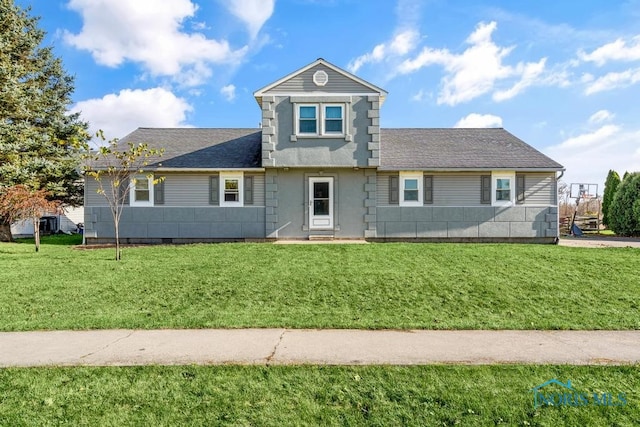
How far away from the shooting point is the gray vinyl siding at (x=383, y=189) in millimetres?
15625

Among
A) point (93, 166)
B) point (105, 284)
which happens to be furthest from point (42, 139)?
point (105, 284)

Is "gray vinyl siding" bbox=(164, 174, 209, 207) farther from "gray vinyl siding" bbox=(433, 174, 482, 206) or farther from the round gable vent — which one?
"gray vinyl siding" bbox=(433, 174, 482, 206)

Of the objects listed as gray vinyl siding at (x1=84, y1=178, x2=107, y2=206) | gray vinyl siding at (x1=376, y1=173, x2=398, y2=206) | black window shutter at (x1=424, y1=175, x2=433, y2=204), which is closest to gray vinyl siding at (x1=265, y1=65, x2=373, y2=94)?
gray vinyl siding at (x1=376, y1=173, x2=398, y2=206)

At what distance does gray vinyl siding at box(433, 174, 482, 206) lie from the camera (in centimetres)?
1576

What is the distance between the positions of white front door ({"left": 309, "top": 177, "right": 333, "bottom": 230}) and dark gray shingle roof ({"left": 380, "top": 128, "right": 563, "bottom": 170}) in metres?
2.51

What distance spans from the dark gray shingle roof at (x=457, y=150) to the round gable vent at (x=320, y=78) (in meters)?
4.04

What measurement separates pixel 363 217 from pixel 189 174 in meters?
7.53

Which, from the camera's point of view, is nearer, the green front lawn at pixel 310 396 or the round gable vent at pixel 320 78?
the green front lawn at pixel 310 396

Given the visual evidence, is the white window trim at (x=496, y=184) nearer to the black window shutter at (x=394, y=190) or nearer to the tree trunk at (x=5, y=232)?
the black window shutter at (x=394, y=190)

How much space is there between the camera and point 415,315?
646 cm

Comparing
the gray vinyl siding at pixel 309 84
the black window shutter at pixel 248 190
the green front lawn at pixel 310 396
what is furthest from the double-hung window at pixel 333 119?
the green front lawn at pixel 310 396

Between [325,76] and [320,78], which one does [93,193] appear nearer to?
[320,78]

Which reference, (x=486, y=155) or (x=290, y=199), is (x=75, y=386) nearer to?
(x=290, y=199)

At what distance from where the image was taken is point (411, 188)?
51.6 ft
